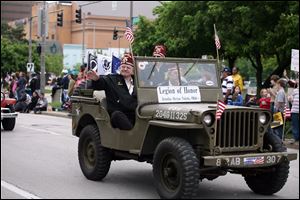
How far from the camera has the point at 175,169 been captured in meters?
7.17

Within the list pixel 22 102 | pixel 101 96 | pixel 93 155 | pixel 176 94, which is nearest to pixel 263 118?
pixel 176 94

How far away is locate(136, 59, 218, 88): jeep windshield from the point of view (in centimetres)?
814

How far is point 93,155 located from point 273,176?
270cm

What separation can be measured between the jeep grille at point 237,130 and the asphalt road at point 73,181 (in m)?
0.90

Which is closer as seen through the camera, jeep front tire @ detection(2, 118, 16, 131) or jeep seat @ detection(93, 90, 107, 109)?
jeep seat @ detection(93, 90, 107, 109)

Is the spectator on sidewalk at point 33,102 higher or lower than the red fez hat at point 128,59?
lower

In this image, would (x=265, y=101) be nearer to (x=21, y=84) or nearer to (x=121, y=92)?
(x=121, y=92)

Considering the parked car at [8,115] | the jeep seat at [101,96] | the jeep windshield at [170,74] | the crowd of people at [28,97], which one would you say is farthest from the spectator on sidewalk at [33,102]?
the jeep windshield at [170,74]

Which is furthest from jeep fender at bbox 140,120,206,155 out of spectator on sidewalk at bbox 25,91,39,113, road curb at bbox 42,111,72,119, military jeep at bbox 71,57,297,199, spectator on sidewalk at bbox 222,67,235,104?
spectator on sidewalk at bbox 25,91,39,113

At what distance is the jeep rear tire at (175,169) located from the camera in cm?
681

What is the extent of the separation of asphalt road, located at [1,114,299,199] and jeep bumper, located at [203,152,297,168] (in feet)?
2.38

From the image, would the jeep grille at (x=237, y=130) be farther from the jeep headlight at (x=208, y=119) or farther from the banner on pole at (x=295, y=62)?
the banner on pole at (x=295, y=62)

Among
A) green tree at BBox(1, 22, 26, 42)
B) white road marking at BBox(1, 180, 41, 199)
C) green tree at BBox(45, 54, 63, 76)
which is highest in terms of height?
green tree at BBox(1, 22, 26, 42)

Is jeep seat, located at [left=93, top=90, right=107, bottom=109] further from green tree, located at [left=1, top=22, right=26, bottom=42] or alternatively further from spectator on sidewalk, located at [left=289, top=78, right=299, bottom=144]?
green tree, located at [left=1, top=22, right=26, bottom=42]
